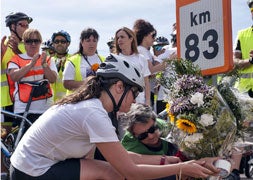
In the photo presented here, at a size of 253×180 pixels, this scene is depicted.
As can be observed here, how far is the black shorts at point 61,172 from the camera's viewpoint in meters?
3.65

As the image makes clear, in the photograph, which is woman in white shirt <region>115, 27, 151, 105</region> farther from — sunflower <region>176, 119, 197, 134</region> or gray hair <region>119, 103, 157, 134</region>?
sunflower <region>176, 119, 197, 134</region>

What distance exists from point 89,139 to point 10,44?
3.73 m

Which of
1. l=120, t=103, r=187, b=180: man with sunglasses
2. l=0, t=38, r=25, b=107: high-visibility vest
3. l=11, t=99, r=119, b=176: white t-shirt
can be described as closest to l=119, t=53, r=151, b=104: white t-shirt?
l=0, t=38, r=25, b=107: high-visibility vest

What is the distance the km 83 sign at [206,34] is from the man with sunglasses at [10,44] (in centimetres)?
340

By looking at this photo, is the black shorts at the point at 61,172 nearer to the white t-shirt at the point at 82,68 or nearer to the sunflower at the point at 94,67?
the sunflower at the point at 94,67

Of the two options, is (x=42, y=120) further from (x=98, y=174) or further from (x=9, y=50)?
(x=9, y=50)

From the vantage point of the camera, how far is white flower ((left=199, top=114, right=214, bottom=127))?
3.47 m

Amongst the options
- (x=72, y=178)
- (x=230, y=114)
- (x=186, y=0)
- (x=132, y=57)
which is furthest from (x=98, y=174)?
(x=132, y=57)

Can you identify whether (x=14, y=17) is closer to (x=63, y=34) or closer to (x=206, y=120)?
(x=63, y=34)

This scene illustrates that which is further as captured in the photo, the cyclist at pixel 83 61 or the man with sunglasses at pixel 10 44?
the man with sunglasses at pixel 10 44

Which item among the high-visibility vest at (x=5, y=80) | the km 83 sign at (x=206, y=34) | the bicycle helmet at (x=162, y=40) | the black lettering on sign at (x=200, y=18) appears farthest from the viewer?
the bicycle helmet at (x=162, y=40)

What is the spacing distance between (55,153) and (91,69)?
2.99 m

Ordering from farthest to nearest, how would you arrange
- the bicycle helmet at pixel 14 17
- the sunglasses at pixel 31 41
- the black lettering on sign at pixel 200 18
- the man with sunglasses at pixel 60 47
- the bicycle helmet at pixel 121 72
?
the man with sunglasses at pixel 60 47 < the bicycle helmet at pixel 14 17 < the sunglasses at pixel 31 41 < the black lettering on sign at pixel 200 18 < the bicycle helmet at pixel 121 72

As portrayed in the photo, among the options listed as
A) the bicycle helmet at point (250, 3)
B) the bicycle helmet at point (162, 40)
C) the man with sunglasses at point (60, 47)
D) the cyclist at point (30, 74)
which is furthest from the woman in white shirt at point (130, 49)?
the bicycle helmet at point (162, 40)
